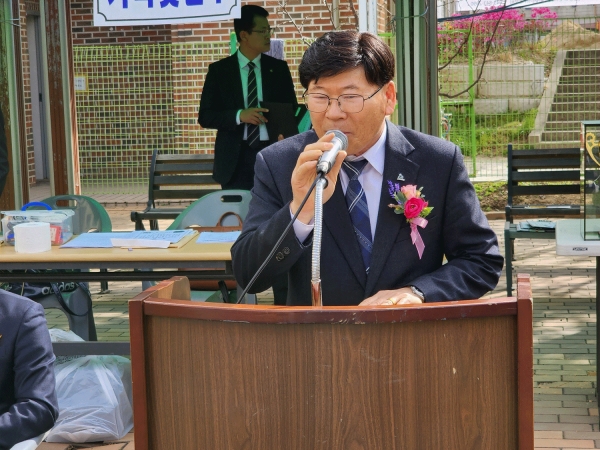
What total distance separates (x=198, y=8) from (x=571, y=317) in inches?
141

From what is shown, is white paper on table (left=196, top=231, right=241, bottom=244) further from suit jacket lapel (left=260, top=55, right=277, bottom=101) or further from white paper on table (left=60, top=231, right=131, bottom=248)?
suit jacket lapel (left=260, top=55, right=277, bottom=101)

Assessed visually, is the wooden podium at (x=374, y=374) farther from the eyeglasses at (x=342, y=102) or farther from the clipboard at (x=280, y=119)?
the clipboard at (x=280, y=119)

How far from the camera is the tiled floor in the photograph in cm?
471

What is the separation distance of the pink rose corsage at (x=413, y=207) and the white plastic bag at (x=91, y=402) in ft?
9.05

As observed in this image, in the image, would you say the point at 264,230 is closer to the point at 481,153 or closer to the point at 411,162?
the point at 411,162

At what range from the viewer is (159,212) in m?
8.00

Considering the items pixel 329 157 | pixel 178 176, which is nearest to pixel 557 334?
pixel 178 176

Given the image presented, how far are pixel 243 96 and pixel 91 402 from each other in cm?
313

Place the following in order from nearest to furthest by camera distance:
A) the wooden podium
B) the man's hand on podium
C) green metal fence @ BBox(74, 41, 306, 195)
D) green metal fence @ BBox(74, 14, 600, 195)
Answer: the wooden podium
the man's hand on podium
green metal fence @ BBox(74, 14, 600, 195)
green metal fence @ BBox(74, 41, 306, 195)

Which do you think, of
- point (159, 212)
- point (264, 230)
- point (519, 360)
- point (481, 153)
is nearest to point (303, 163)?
point (264, 230)

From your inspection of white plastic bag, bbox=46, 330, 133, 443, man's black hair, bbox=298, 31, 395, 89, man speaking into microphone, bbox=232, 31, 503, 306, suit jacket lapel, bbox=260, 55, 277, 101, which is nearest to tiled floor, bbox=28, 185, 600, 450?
white plastic bag, bbox=46, 330, 133, 443

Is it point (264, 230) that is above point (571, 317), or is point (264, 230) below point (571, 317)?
above

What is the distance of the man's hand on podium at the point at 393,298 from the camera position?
211 cm

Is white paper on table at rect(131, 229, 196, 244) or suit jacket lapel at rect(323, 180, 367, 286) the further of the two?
white paper on table at rect(131, 229, 196, 244)
